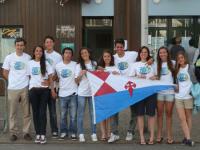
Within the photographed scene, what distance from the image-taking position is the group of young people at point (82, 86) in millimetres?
8789

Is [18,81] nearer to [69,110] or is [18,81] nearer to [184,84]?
[69,110]

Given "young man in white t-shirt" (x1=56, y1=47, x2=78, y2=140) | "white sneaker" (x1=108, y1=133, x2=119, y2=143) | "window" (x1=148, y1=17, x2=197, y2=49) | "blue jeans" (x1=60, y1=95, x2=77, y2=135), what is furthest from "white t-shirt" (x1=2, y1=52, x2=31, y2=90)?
"window" (x1=148, y1=17, x2=197, y2=49)

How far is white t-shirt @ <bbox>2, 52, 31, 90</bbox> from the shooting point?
9055mm

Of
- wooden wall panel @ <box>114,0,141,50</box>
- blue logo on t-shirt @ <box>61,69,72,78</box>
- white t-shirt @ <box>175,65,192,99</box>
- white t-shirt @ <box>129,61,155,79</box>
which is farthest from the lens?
wooden wall panel @ <box>114,0,141,50</box>

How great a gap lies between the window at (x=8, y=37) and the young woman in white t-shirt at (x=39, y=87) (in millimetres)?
6728

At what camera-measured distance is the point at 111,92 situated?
889 centimetres

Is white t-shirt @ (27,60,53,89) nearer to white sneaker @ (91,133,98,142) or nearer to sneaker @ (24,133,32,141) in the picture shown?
sneaker @ (24,133,32,141)

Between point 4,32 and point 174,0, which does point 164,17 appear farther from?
point 4,32

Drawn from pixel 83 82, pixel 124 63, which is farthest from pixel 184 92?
pixel 83 82

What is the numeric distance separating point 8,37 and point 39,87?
720cm

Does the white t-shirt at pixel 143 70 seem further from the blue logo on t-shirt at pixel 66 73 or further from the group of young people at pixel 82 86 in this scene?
the blue logo on t-shirt at pixel 66 73

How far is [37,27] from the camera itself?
50.1 ft

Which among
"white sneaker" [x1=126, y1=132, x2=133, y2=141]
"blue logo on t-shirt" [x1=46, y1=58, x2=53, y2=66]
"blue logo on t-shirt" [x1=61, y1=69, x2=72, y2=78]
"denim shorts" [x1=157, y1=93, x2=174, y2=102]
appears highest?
"blue logo on t-shirt" [x1=46, y1=58, x2=53, y2=66]

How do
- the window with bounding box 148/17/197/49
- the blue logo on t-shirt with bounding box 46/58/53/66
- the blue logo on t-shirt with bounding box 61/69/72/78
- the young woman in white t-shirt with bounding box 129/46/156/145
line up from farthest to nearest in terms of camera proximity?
the window with bounding box 148/17/197/49, the blue logo on t-shirt with bounding box 46/58/53/66, the blue logo on t-shirt with bounding box 61/69/72/78, the young woman in white t-shirt with bounding box 129/46/156/145
